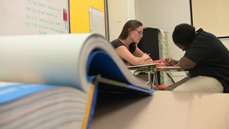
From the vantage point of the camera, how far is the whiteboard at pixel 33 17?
160 cm

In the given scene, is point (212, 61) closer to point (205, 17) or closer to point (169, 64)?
point (169, 64)

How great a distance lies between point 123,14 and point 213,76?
2287mm

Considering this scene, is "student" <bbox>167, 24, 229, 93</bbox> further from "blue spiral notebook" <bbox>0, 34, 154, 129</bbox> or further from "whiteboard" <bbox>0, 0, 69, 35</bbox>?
"whiteboard" <bbox>0, 0, 69, 35</bbox>

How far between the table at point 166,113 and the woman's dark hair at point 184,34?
126cm

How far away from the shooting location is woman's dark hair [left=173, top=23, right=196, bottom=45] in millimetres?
1666

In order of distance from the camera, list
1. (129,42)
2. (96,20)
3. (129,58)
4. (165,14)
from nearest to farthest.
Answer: (129,58) → (129,42) → (96,20) → (165,14)

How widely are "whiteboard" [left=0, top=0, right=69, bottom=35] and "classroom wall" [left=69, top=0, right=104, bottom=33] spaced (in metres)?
0.11

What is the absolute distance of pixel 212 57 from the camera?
147 centimetres

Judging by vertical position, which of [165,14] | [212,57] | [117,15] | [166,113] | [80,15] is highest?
[165,14]

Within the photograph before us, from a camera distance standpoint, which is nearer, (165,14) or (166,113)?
(166,113)

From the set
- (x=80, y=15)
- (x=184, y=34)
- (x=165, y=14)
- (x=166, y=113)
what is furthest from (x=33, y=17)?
(x=165, y=14)

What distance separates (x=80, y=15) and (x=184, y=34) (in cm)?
150

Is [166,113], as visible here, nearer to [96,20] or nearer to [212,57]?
[212,57]

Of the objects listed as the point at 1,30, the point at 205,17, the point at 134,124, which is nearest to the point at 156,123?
the point at 134,124
